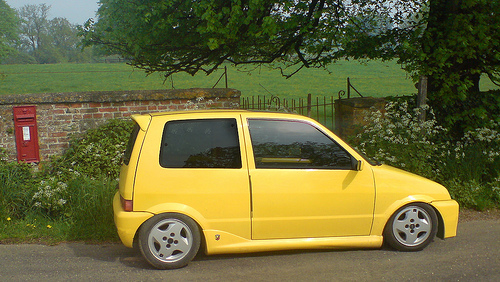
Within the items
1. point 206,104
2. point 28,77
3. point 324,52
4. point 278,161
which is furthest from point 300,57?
point 28,77

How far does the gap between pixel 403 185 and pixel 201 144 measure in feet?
7.12

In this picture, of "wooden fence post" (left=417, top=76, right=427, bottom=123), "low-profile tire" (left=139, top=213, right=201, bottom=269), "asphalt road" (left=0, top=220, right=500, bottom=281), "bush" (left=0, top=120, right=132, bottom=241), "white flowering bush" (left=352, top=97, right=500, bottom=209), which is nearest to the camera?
"asphalt road" (left=0, top=220, right=500, bottom=281)

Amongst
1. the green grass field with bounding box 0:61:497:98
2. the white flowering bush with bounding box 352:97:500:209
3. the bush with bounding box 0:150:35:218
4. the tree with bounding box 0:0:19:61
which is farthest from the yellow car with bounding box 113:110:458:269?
the tree with bounding box 0:0:19:61

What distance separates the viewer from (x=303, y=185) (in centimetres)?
467

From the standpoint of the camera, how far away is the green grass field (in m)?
33.5

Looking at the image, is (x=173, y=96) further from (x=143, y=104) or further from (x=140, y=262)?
(x=140, y=262)

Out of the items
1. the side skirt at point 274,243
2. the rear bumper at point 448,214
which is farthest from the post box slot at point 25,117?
the rear bumper at point 448,214

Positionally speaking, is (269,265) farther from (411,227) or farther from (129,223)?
(411,227)

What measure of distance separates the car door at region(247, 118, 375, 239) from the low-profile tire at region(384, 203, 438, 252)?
0.29 m

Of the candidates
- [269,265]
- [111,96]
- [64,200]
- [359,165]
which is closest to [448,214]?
[359,165]

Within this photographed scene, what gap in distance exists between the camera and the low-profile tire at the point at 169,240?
14.5 feet

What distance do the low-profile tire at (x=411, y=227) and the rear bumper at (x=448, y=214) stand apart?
90 millimetres

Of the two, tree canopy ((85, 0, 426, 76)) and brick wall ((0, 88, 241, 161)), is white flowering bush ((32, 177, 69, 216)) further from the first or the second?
tree canopy ((85, 0, 426, 76))

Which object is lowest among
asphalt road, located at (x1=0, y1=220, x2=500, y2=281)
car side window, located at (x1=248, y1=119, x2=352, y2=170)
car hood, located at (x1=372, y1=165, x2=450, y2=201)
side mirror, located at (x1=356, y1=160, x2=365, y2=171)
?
asphalt road, located at (x1=0, y1=220, x2=500, y2=281)
